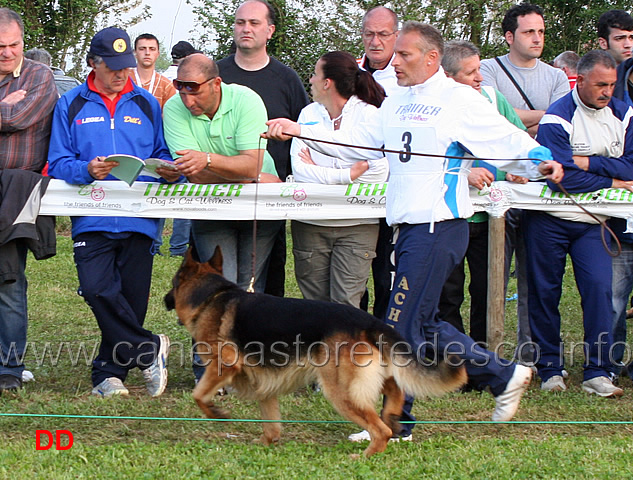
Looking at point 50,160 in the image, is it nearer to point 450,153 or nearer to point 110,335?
point 110,335

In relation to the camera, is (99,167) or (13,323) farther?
(13,323)

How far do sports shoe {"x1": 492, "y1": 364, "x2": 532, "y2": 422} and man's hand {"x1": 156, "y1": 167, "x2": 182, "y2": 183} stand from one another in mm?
2676

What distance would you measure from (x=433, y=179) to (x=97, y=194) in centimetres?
264

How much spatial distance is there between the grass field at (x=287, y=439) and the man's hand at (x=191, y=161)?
62.3 inches

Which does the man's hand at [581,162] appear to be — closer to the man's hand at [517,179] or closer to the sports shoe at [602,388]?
the man's hand at [517,179]

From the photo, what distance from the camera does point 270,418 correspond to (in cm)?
505

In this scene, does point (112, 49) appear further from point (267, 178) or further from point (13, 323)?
point (13, 323)

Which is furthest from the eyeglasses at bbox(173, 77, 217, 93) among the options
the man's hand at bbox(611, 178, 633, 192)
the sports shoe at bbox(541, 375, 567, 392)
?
the sports shoe at bbox(541, 375, 567, 392)

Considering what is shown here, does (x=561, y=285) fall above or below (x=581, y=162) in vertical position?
below

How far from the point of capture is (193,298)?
201 inches

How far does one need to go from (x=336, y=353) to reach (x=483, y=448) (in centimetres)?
98

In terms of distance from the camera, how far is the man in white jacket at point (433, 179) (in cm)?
466

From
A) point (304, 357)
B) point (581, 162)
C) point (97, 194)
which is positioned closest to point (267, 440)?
point (304, 357)

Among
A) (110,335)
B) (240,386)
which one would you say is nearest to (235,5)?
(110,335)
